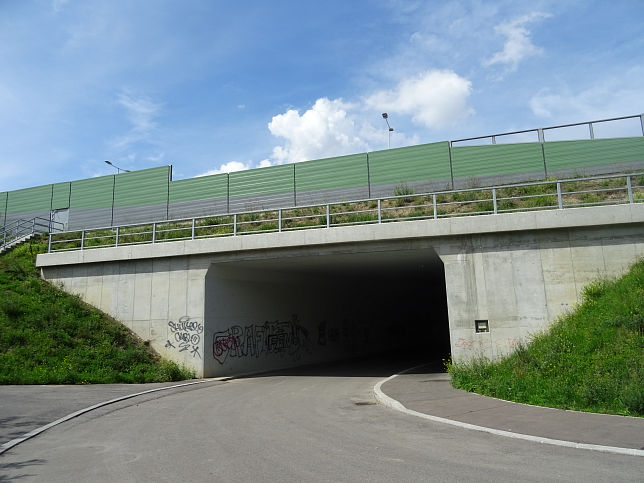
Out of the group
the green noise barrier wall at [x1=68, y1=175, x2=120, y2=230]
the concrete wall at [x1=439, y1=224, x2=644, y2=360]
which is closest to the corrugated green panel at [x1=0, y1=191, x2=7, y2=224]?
the green noise barrier wall at [x1=68, y1=175, x2=120, y2=230]

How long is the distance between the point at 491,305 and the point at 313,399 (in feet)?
19.4

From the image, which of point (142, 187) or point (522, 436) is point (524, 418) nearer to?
point (522, 436)

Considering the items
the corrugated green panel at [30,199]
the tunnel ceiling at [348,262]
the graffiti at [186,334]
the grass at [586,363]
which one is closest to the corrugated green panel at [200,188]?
the tunnel ceiling at [348,262]

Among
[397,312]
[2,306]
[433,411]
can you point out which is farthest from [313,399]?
[397,312]

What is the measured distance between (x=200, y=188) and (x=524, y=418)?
24419 mm

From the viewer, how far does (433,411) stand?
936cm

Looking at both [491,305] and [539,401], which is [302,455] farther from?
[491,305]

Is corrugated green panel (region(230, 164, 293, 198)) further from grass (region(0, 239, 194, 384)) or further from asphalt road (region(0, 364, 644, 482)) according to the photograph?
asphalt road (region(0, 364, 644, 482))

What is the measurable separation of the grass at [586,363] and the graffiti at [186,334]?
9114 millimetres

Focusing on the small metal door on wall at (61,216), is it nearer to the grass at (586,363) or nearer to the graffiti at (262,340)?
the graffiti at (262,340)

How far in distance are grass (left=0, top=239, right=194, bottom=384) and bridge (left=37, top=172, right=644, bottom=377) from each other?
2.56 ft

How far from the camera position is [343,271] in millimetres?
22359

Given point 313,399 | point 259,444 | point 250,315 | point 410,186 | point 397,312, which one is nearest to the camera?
point 259,444

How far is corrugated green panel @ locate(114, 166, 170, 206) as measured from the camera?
2991cm
